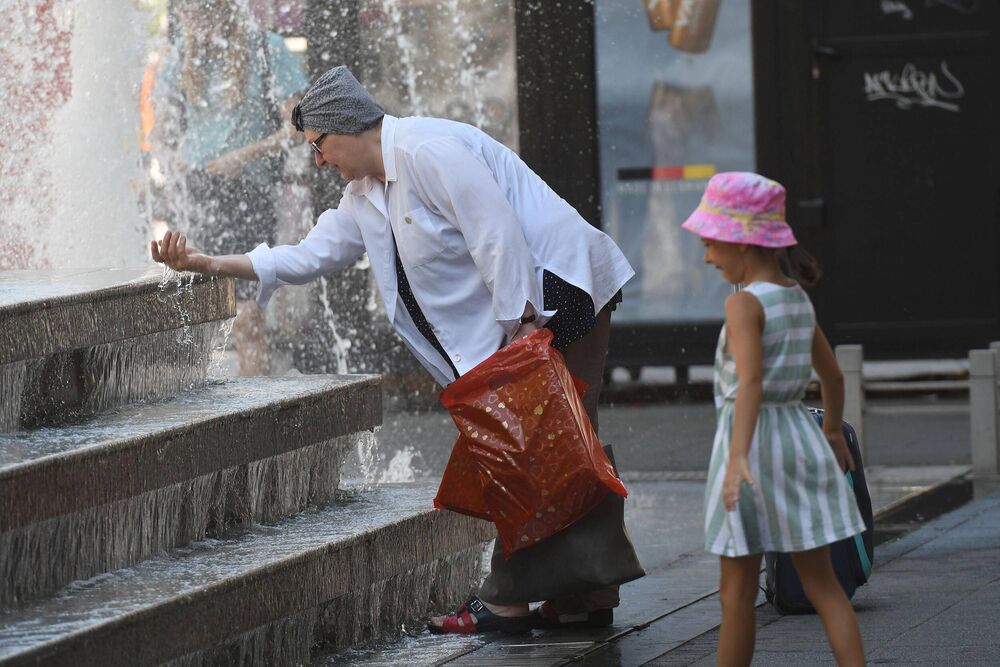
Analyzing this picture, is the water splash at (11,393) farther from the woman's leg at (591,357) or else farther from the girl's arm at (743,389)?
the girl's arm at (743,389)

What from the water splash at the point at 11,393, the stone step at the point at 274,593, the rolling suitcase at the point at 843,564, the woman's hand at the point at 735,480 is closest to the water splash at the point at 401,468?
the stone step at the point at 274,593

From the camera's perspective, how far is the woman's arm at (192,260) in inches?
201

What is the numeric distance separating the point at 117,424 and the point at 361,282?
6.50m

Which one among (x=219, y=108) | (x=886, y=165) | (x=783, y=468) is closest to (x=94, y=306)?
(x=783, y=468)

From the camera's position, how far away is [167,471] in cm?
481

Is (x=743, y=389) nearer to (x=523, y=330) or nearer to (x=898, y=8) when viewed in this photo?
(x=523, y=330)

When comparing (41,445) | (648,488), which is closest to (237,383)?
(41,445)

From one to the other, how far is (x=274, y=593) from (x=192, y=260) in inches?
39.4

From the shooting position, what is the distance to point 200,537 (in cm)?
509

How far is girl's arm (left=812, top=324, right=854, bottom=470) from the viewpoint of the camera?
4219 mm

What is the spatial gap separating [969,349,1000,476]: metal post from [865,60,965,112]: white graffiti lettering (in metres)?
3.21

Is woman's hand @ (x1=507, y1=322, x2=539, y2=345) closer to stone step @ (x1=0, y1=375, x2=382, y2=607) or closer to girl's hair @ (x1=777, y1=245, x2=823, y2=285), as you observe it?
stone step @ (x1=0, y1=375, x2=382, y2=607)

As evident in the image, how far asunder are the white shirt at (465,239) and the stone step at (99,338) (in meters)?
0.34

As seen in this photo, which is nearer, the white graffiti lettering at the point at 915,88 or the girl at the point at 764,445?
the girl at the point at 764,445
